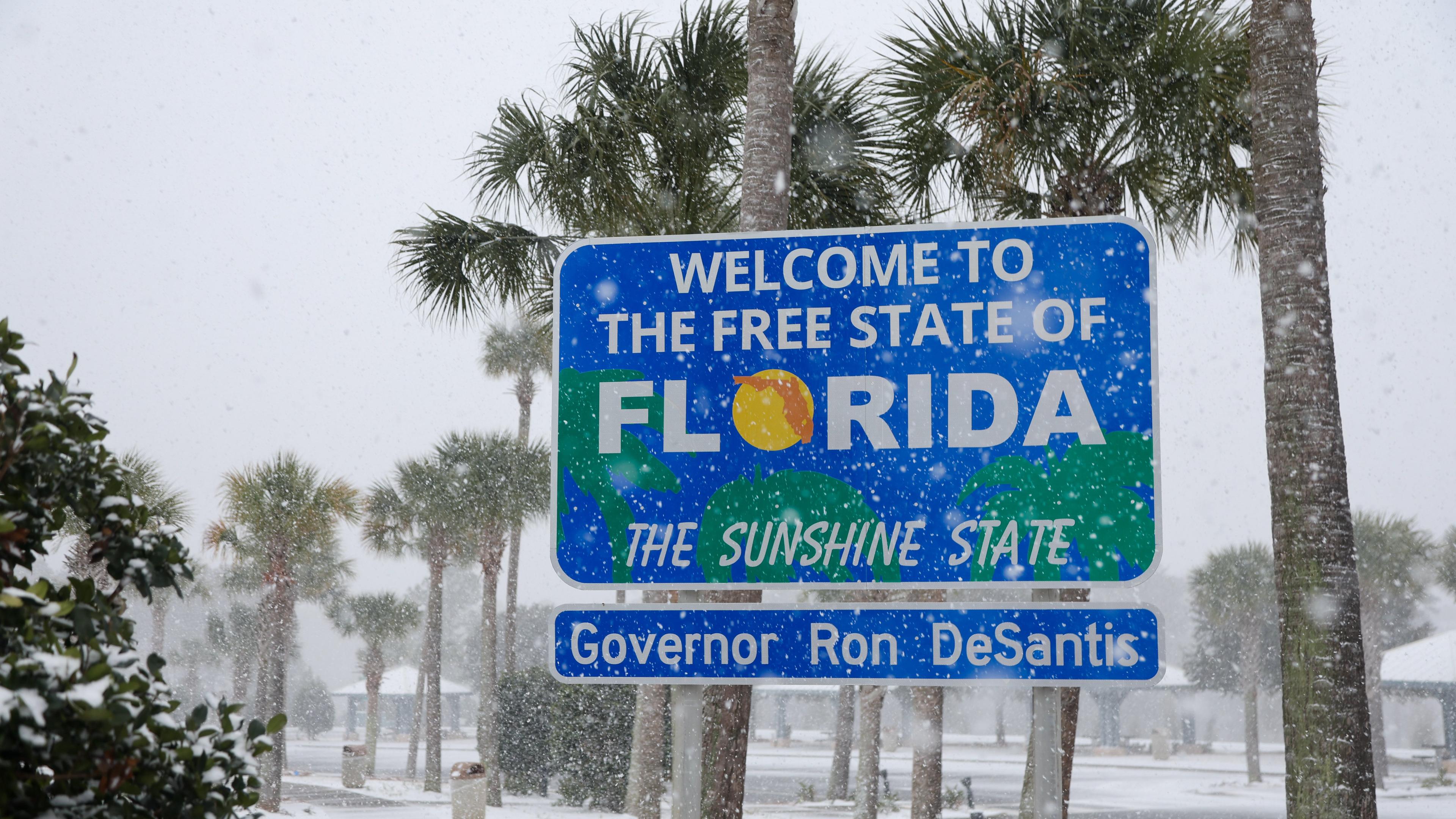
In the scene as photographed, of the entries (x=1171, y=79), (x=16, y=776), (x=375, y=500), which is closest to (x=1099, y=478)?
(x=16, y=776)

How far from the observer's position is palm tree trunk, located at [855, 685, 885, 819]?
15.3 m

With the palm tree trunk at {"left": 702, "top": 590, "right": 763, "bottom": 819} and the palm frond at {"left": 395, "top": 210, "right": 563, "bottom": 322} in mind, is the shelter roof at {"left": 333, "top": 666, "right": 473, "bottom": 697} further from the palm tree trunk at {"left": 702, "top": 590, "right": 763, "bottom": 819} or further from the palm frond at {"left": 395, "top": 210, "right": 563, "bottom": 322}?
the palm tree trunk at {"left": 702, "top": 590, "right": 763, "bottom": 819}

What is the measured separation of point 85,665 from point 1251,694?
44204mm

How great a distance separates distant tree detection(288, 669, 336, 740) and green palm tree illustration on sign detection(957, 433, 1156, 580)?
71.5 meters

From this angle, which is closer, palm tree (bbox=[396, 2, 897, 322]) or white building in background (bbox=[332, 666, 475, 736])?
palm tree (bbox=[396, 2, 897, 322])


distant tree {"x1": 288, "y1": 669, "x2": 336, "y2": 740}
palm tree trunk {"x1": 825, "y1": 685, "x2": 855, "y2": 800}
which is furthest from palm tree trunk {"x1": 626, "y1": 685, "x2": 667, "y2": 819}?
distant tree {"x1": 288, "y1": 669, "x2": 336, "y2": 740}

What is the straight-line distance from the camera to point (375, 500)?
2794 cm

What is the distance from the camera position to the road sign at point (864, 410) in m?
2.74

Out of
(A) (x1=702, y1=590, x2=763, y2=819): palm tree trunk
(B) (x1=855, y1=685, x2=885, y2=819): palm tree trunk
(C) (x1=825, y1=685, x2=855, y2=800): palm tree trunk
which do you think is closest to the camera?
(A) (x1=702, y1=590, x2=763, y2=819): palm tree trunk

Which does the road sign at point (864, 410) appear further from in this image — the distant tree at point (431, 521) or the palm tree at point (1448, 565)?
the palm tree at point (1448, 565)

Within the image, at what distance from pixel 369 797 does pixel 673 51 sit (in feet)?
60.6

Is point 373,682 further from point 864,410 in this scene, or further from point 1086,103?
point 864,410

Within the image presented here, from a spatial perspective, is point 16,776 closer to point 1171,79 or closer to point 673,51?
→ point 1171,79

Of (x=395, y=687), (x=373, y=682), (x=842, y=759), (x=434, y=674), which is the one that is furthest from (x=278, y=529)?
(x=395, y=687)
